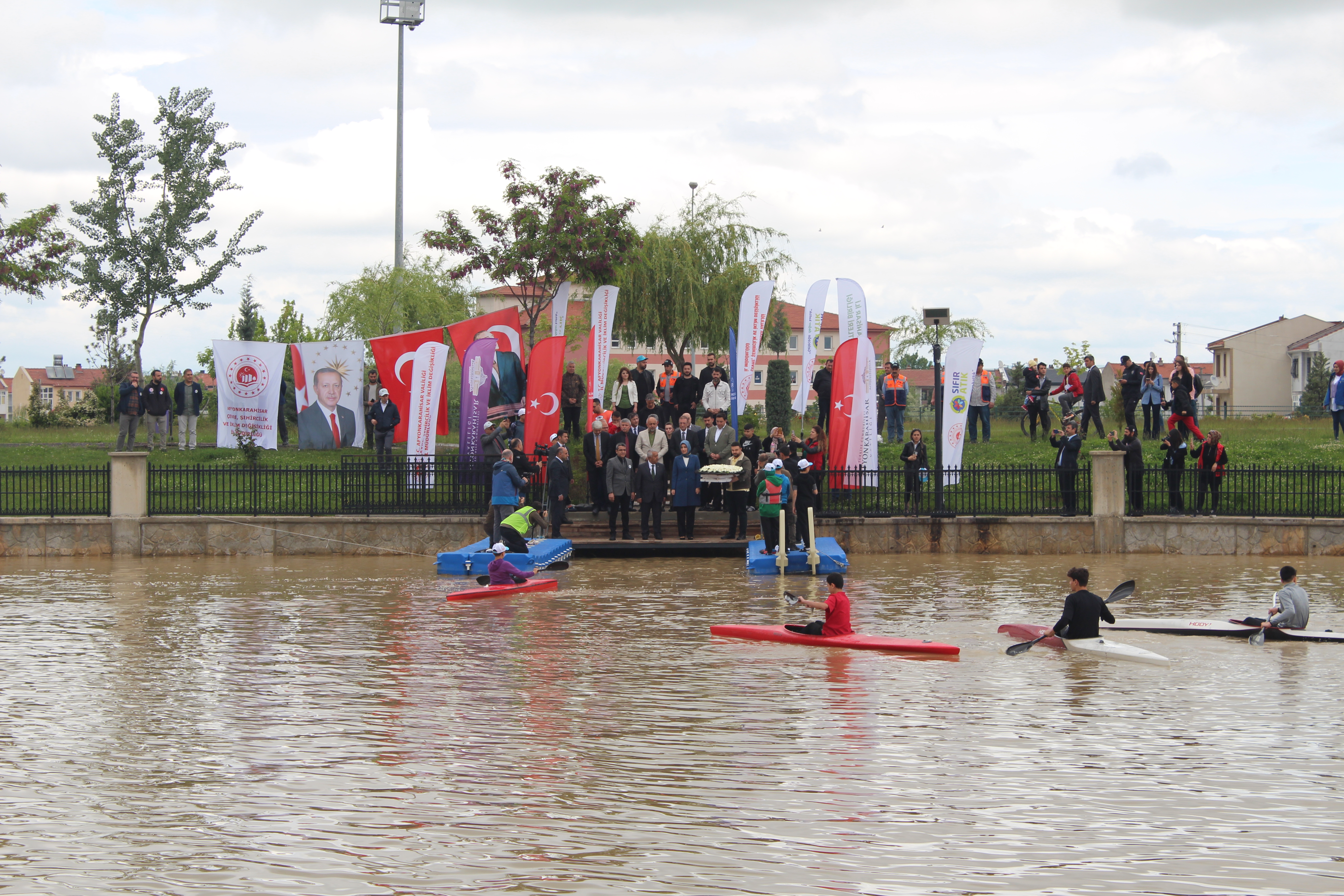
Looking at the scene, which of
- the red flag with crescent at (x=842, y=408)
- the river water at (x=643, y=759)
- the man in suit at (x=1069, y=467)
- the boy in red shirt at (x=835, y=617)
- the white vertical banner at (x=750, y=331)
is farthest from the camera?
the white vertical banner at (x=750, y=331)

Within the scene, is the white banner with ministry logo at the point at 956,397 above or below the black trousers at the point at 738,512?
above

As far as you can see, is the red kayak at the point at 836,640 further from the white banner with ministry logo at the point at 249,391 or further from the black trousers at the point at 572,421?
the white banner with ministry logo at the point at 249,391

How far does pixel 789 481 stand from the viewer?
69.4 feet

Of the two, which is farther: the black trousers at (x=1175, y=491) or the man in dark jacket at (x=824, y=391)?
the man in dark jacket at (x=824, y=391)

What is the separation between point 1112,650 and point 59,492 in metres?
20.6

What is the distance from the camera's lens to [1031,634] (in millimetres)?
14172

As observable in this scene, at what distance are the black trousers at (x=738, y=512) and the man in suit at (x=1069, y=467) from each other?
614cm

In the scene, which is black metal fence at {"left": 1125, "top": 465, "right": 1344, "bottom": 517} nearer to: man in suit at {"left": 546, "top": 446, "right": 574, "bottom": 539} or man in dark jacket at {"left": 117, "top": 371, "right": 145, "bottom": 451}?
man in suit at {"left": 546, "top": 446, "right": 574, "bottom": 539}

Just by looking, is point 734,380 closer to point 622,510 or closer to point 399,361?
point 622,510

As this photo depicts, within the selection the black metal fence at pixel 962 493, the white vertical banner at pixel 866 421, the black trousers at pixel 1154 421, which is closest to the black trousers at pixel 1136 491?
the black metal fence at pixel 962 493

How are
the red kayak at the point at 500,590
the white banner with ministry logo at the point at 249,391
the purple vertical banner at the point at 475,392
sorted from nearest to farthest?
the red kayak at the point at 500,590 < the purple vertical banner at the point at 475,392 < the white banner with ministry logo at the point at 249,391

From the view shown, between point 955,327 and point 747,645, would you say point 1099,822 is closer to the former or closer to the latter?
point 747,645

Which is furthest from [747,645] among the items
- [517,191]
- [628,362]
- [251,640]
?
[628,362]

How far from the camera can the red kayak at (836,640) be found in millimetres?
13594
